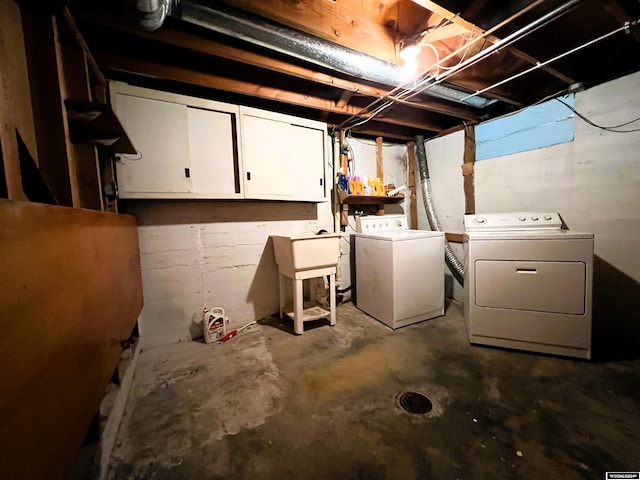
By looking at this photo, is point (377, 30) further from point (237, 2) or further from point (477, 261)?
point (477, 261)

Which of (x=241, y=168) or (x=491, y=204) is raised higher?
(x=241, y=168)

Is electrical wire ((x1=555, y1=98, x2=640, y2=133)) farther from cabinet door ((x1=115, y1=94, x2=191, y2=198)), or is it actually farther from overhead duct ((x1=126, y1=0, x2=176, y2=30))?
cabinet door ((x1=115, y1=94, x2=191, y2=198))

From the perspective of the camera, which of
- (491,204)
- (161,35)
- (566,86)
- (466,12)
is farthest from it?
(491,204)

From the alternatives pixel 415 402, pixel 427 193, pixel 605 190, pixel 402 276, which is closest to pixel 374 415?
pixel 415 402

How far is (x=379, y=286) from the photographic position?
2.41m

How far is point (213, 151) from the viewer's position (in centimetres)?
204

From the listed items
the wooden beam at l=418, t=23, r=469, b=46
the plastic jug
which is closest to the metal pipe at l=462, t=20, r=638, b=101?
the wooden beam at l=418, t=23, r=469, b=46

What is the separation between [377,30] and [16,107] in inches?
76.0

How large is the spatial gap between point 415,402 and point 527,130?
2.59 metres

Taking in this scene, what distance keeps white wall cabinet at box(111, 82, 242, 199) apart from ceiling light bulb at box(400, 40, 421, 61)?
4.48ft

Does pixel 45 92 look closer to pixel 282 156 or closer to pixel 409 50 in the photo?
pixel 282 156

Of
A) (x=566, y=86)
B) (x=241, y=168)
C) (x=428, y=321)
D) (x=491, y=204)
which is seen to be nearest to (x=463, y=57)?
(x=566, y=86)

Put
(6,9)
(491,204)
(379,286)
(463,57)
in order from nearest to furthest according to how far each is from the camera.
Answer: (6,9) → (463,57) → (379,286) → (491,204)

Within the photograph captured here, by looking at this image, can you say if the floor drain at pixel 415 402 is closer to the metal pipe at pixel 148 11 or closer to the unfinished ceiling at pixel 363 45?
the unfinished ceiling at pixel 363 45
